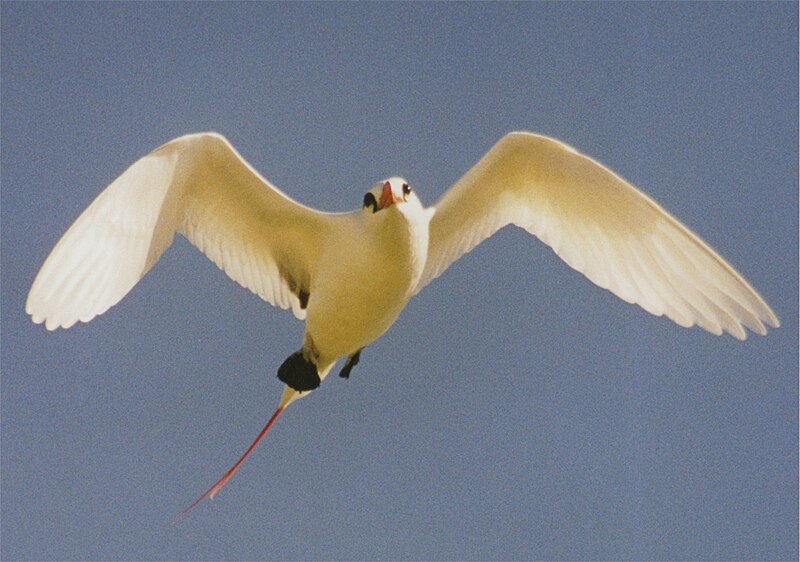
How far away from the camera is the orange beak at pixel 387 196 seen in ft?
20.4

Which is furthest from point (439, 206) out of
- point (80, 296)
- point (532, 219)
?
point (80, 296)

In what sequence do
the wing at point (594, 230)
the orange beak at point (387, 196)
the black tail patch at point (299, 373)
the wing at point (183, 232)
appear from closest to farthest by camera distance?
the orange beak at point (387, 196) → the wing at point (183, 232) → the wing at point (594, 230) → the black tail patch at point (299, 373)

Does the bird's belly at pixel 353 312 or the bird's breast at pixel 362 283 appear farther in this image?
the bird's belly at pixel 353 312

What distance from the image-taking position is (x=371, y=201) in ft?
21.1

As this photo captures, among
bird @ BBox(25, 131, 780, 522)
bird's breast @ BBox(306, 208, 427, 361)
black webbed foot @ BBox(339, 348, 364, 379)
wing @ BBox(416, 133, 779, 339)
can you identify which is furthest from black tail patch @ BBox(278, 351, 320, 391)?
wing @ BBox(416, 133, 779, 339)

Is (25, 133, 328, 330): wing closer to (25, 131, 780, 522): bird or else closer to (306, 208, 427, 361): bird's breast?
(25, 131, 780, 522): bird

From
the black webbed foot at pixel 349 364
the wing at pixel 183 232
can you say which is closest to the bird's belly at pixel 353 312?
the black webbed foot at pixel 349 364

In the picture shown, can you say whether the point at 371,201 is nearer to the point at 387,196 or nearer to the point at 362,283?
the point at 387,196

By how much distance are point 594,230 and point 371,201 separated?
1.98 meters

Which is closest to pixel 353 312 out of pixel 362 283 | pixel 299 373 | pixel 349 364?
pixel 362 283

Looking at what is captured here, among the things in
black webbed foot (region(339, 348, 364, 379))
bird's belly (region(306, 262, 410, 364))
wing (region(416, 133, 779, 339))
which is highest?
wing (region(416, 133, 779, 339))

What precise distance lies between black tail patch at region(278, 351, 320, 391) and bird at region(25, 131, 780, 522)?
0.01m

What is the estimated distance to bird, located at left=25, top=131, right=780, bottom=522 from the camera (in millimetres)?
6398

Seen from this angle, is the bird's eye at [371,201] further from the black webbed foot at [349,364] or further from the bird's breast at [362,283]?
the black webbed foot at [349,364]
